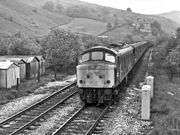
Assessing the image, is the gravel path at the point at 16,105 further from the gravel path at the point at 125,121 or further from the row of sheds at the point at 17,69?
the gravel path at the point at 125,121

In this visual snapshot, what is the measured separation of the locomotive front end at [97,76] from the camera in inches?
601

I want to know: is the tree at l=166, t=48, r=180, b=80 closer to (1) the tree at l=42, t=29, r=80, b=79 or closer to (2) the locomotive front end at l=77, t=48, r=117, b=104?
(1) the tree at l=42, t=29, r=80, b=79

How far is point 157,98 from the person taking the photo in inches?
683

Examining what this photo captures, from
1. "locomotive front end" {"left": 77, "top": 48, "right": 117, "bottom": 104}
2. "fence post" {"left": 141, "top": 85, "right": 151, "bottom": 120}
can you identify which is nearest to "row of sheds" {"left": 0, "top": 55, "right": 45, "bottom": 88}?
"locomotive front end" {"left": 77, "top": 48, "right": 117, "bottom": 104}

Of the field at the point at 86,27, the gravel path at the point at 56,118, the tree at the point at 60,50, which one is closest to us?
the gravel path at the point at 56,118

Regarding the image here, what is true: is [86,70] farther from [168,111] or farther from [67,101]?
[168,111]

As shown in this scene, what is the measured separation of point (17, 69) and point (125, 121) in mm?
12015

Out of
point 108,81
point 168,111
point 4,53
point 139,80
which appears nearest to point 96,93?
point 108,81

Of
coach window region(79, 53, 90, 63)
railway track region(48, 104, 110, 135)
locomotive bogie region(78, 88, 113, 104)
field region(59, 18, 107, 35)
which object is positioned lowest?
railway track region(48, 104, 110, 135)

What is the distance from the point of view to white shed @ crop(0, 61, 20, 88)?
20453 mm

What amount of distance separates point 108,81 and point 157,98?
3839 millimetres

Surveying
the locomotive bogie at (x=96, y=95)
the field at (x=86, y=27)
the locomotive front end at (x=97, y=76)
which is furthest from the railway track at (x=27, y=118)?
the field at (x=86, y=27)

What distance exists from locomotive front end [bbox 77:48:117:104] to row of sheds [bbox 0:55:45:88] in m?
→ 6.60

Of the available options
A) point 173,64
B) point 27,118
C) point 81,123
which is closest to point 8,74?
point 27,118
